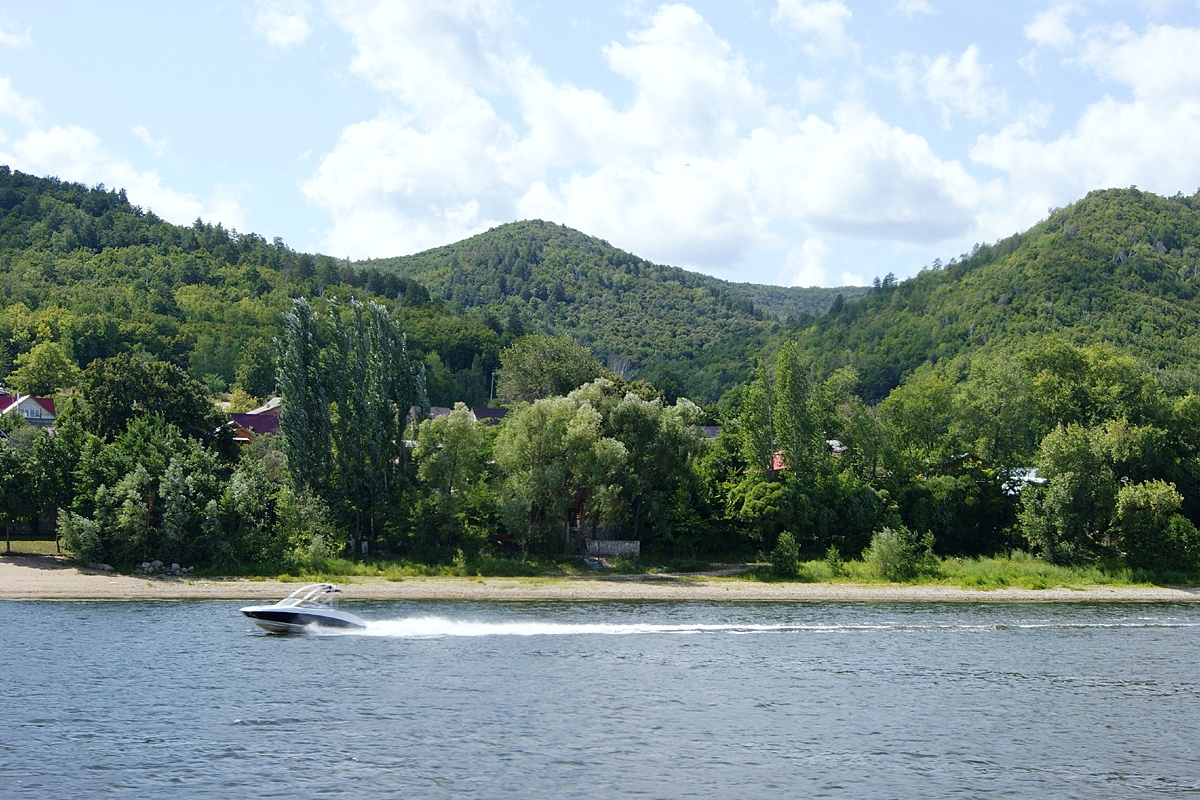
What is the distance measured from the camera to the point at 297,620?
4566 centimetres

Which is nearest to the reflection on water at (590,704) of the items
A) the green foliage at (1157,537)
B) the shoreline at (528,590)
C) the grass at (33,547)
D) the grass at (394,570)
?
the shoreline at (528,590)

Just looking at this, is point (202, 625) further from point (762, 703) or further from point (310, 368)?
point (762, 703)

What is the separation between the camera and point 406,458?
65625 millimetres

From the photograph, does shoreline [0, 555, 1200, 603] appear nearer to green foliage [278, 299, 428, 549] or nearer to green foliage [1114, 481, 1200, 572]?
green foliage [1114, 481, 1200, 572]

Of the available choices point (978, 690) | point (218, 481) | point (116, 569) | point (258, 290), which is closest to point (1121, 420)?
point (978, 690)

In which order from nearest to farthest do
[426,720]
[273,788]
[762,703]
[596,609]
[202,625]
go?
[273,788], [426,720], [762,703], [202,625], [596,609]

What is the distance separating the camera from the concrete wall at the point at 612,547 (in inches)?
2589

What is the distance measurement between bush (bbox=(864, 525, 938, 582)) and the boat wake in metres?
11.7

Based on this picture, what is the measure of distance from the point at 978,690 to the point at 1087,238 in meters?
150

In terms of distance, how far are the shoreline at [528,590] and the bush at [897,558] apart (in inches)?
55.8

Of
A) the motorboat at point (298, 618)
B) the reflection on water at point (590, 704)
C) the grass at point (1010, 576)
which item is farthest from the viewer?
the grass at point (1010, 576)

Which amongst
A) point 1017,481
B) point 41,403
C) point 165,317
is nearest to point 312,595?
point 1017,481

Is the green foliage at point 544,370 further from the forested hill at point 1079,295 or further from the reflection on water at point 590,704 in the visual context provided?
the reflection on water at point 590,704

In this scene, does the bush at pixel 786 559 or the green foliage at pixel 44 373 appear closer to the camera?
the bush at pixel 786 559
